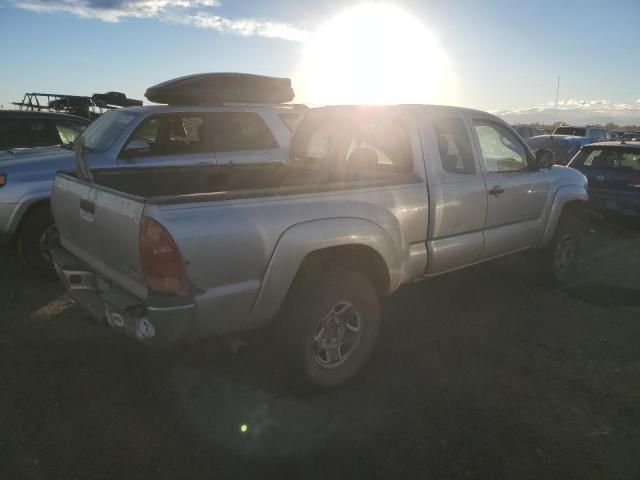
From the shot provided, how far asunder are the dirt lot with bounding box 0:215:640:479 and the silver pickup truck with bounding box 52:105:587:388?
0.43 m

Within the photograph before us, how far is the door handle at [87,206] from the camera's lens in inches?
109

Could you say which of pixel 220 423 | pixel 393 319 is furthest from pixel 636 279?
pixel 220 423

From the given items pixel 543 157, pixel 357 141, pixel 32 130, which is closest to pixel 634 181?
pixel 543 157

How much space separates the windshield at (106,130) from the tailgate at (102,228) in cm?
176

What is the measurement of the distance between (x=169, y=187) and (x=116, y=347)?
1.27m

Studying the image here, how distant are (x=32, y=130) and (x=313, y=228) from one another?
5.50 meters

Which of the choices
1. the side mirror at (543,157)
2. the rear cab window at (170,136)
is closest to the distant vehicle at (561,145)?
the side mirror at (543,157)

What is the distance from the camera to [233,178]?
12.7ft

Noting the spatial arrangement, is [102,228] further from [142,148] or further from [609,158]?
[609,158]

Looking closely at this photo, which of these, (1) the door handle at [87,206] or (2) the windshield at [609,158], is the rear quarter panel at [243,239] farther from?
(2) the windshield at [609,158]

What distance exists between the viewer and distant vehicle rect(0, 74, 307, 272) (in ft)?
15.2

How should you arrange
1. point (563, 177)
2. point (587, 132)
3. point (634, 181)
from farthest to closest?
point (587, 132)
point (634, 181)
point (563, 177)

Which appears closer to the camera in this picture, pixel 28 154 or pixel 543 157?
pixel 543 157

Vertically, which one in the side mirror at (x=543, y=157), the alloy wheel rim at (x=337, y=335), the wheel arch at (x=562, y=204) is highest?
the side mirror at (x=543, y=157)
